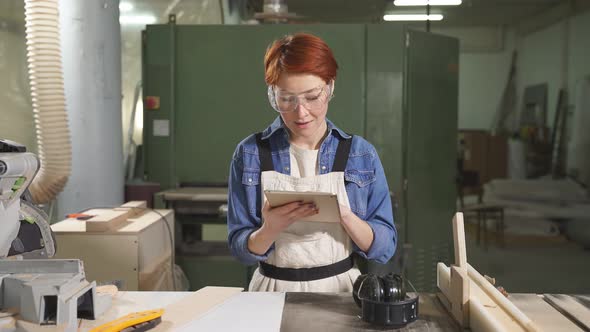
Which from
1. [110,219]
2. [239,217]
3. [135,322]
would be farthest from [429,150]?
[135,322]

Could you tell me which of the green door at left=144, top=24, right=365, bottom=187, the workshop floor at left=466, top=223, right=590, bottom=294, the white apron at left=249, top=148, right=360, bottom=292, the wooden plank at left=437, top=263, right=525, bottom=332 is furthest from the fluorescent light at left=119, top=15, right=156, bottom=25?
the wooden plank at left=437, top=263, right=525, bottom=332

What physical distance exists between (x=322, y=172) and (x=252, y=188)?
0.77 feet

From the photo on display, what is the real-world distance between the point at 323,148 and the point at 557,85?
8.60 metres

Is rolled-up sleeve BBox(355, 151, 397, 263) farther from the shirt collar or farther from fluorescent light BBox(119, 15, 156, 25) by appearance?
fluorescent light BBox(119, 15, 156, 25)

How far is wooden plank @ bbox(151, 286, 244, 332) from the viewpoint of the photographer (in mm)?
1441

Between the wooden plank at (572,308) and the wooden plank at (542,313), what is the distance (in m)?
0.02

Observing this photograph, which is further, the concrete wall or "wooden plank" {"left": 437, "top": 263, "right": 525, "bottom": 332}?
the concrete wall

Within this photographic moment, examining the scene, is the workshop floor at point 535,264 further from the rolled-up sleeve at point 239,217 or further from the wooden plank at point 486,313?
the wooden plank at point 486,313

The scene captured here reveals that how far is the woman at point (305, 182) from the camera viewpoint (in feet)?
6.08

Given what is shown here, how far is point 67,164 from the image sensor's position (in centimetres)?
301

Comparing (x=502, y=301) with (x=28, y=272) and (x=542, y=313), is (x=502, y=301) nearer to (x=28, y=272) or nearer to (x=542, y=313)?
(x=542, y=313)

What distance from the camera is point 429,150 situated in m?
4.48

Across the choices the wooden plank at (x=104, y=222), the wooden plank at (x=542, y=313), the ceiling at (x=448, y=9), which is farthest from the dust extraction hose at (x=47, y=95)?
the ceiling at (x=448, y=9)

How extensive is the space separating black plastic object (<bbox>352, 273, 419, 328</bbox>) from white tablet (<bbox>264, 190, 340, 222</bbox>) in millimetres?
258
